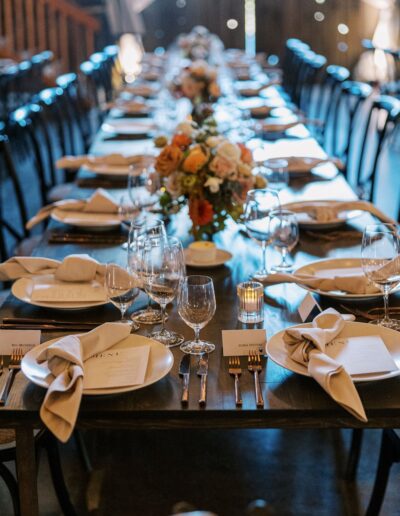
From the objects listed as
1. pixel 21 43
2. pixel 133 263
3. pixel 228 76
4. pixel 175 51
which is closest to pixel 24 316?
pixel 133 263

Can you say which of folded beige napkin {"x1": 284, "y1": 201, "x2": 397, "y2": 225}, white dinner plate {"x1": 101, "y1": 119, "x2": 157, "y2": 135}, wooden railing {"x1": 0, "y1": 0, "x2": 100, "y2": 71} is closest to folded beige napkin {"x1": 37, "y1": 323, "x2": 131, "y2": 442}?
folded beige napkin {"x1": 284, "y1": 201, "x2": 397, "y2": 225}

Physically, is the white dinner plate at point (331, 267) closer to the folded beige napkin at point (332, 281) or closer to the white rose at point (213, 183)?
the folded beige napkin at point (332, 281)

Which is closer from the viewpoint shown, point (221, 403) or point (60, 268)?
point (221, 403)

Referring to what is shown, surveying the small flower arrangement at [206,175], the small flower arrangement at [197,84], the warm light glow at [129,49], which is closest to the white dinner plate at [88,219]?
the small flower arrangement at [206,175]

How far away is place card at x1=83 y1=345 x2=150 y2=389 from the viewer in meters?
1.52

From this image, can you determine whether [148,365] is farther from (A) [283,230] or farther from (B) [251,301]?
(A) [283,230]

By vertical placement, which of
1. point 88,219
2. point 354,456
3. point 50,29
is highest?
point 88,219

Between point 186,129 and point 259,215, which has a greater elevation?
point 186,129

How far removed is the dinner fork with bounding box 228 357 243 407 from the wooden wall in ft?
37.2

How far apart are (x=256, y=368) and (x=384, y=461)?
2.17 ft

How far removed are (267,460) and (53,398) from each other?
1415 millimetres

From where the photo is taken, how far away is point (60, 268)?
208 centimetres

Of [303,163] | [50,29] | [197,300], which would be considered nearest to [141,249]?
[197,300]

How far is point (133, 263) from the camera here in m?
1.85
